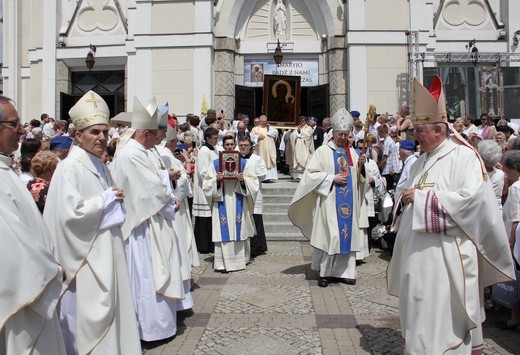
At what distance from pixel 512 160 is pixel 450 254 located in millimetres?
1791

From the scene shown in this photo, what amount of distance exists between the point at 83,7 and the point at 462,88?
47.5 ft

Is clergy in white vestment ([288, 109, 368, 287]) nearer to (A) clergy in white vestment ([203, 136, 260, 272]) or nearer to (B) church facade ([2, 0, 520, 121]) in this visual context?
(A) clergy in white vestment ([203, 136, 260, 272])

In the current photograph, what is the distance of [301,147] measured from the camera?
47.6 ft

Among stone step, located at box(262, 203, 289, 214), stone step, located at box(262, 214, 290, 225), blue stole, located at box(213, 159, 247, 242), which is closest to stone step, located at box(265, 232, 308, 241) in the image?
stone step, located at box(262, 214, 290, 225)

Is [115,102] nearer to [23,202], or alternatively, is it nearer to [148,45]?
[148,45]

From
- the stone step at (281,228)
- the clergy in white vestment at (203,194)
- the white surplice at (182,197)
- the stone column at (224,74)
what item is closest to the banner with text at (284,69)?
the stone column at (224,74)

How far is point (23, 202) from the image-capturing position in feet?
9.24

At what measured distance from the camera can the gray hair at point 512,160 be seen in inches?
200

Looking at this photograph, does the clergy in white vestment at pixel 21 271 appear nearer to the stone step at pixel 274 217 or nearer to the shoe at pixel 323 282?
the shoe at pixel 323 282

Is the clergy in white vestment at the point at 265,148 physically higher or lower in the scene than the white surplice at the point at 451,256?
higher

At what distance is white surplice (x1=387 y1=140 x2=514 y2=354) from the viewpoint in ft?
12.6

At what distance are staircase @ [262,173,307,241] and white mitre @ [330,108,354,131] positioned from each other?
384cm

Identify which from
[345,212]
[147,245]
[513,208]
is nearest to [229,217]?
[345,212]

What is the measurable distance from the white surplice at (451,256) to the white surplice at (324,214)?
294 cm
